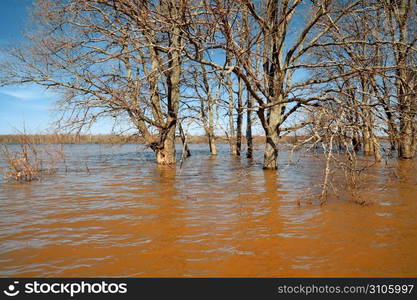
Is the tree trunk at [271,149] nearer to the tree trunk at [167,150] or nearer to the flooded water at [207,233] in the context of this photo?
the flooded water at [207,233]

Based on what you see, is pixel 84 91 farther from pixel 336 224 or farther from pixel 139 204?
pixel 336 224

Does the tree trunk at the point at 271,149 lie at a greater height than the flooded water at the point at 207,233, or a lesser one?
greater

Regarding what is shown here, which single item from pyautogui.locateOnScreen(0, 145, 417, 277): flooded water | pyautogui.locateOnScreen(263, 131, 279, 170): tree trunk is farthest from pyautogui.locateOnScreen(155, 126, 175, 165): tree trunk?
pyautogui.locateOnScreen(0, 145, 417, 277): flooded water

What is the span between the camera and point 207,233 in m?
4.36

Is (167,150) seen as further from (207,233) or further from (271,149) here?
(207,233)

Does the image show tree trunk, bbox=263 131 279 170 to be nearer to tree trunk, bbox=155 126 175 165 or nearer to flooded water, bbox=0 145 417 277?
flooded water, bbox=0 145 417 277

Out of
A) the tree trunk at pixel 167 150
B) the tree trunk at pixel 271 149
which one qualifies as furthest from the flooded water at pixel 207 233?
the tree trunk at pixel 167 150

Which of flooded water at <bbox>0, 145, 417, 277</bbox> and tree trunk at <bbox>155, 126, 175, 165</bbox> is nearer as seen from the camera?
flooded water at <bbox>0, 145, 417, 277</bbox>

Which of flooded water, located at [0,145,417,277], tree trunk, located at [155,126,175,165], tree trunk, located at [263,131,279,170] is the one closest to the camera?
flooded water, located at [0,145,417,277]

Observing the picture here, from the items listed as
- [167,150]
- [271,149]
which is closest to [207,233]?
[271,149]

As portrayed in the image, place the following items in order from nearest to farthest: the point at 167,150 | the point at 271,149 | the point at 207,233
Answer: the point at 207,233 < the point at 271,149 < the point at 167,150

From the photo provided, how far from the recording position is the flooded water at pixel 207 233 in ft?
10.8

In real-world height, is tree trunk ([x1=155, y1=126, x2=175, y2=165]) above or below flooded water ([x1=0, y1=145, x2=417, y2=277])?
above

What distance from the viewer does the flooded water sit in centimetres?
329
